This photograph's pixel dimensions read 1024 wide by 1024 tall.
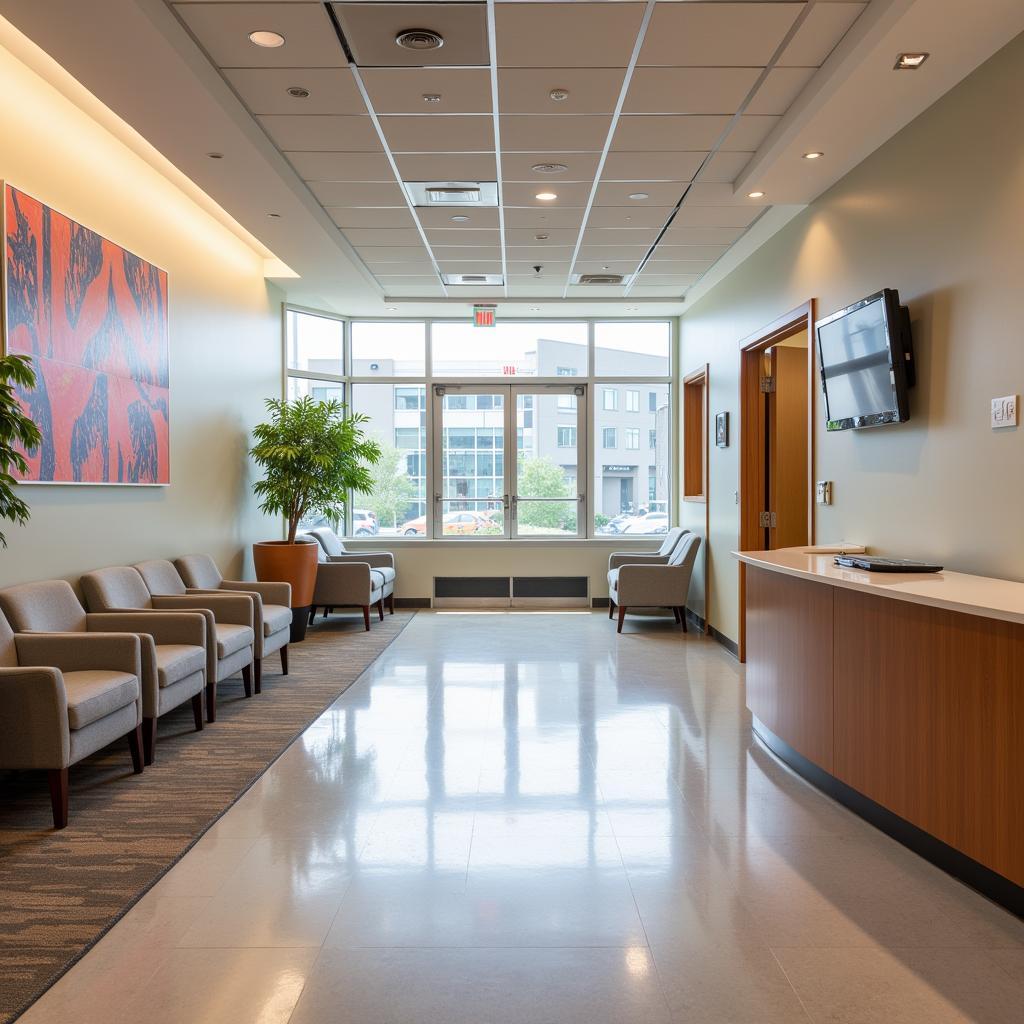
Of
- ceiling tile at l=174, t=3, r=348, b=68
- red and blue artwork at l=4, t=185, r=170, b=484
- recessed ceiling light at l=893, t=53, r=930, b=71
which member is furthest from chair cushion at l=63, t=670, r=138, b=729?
recessed ceiling light at l=893, t=53, r=930, b=71

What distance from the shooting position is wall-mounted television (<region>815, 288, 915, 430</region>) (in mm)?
4199

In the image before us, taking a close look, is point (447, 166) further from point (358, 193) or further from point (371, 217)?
point (371, 217)

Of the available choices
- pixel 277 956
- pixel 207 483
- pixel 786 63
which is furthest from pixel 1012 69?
pixel 207 483

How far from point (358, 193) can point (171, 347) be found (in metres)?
1.77

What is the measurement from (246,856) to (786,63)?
428cm

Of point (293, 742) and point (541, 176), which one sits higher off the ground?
point (541, 176)

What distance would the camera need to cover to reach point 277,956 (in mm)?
2490

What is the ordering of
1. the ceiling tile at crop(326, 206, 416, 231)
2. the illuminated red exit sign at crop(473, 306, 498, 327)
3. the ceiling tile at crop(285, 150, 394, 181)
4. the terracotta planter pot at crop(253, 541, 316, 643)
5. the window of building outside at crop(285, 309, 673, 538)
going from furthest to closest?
the window of building outside at crop(285, 309, 673, 538) → the illuminated red exit sign at crop(473, 306, 498, 327) → the terracotta planter pot at crop(253, 541, 316, 643) → the ceiling tile at crop(326, 206, 416, 231) → the ceiling tile at crop(285, 150, 394, 181)

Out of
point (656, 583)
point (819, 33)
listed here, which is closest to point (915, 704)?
point (819, 33)

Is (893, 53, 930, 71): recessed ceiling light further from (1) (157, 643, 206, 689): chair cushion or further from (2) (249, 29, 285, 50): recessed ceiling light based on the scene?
(1) (157, 643, 206, 689): chair cushion

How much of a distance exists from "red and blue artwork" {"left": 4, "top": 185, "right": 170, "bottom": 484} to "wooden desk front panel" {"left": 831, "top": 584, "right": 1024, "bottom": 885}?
4110 mm

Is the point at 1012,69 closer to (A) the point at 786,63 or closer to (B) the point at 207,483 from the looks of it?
(A) the point at 786,63

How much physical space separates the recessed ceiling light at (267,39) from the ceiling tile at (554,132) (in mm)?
1329

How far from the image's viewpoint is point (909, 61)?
11.9ft
